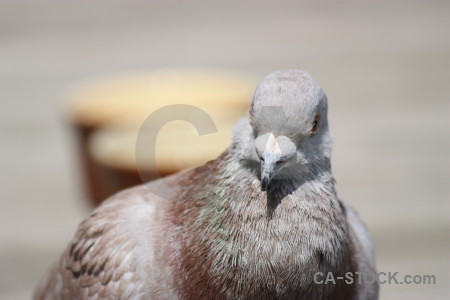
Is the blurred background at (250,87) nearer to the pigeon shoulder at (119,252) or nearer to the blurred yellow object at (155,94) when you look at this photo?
the blurred yellow object at (155,94)

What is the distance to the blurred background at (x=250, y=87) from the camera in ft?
20.5

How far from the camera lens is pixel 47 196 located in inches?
286

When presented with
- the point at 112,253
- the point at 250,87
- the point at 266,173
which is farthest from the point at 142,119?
the point at 266,173

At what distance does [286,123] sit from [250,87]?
3560mm

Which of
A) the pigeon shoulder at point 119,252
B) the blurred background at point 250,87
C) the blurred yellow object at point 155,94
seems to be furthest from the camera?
the blurred background at point 250,87


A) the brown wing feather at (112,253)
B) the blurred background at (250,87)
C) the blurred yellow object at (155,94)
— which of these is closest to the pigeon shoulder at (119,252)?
the brown wing feather at (112,253)

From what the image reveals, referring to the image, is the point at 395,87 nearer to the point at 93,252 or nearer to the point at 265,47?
the point at 265,47

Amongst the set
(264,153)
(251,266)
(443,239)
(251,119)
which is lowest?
(251,266)

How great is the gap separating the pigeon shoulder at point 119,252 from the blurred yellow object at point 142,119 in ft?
3.33

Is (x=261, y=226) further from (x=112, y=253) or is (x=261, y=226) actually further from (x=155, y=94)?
(x=155, y=94)

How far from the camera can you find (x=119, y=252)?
3.01 m

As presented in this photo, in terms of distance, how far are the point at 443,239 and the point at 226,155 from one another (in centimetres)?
396

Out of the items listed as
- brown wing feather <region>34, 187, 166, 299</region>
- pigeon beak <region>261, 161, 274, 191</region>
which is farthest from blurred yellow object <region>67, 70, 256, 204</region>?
pigeon beak <region>261, 161, 274, 191</region>

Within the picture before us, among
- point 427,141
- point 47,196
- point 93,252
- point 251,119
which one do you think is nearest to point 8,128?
point 47,196
